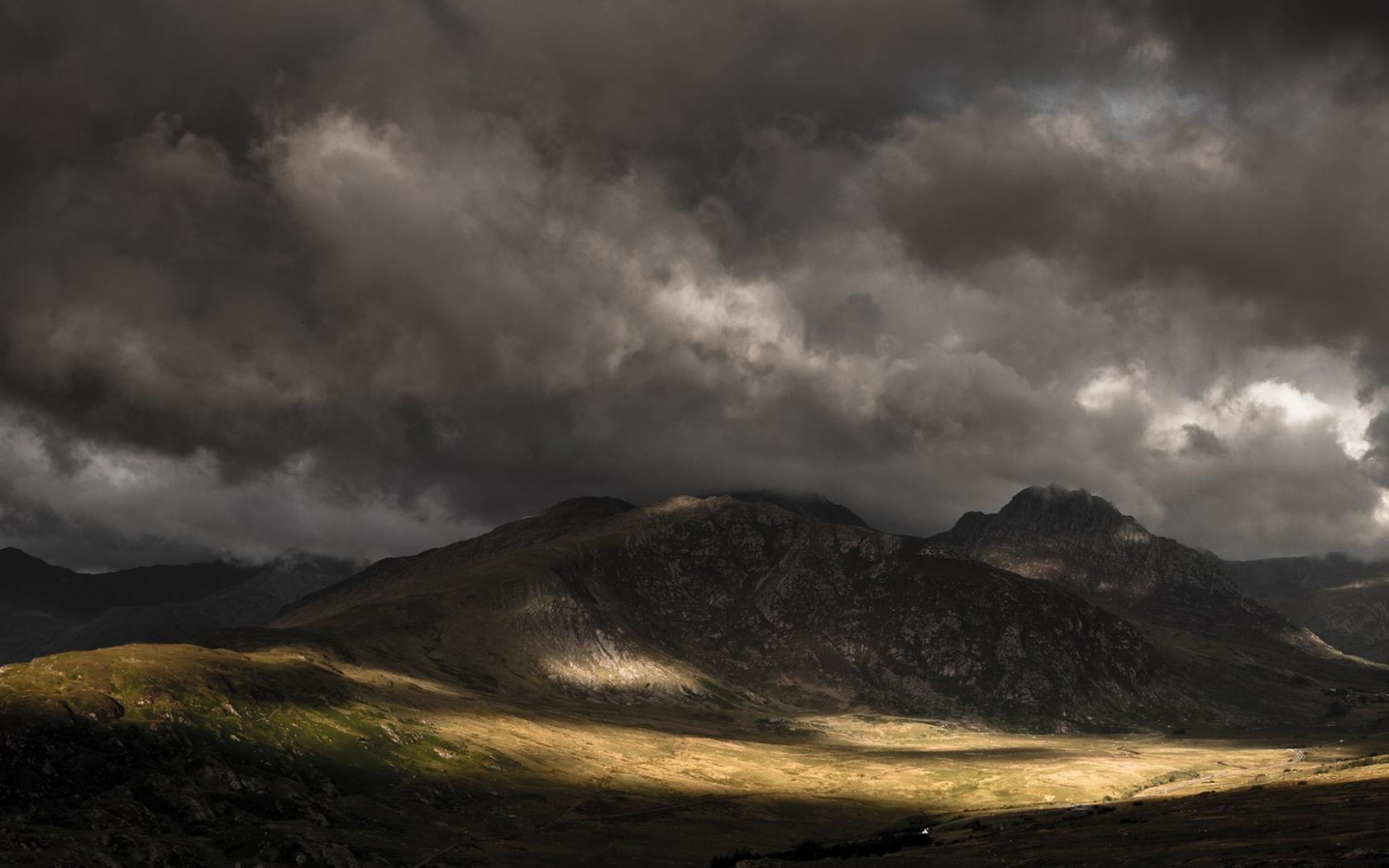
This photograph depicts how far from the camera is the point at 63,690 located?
19800cm

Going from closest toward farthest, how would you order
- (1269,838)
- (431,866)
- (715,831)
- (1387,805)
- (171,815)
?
(1269,838), (1387,805), (431,866), (171,815), (715,831)

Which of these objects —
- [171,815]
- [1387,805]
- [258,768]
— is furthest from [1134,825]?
[258,768]

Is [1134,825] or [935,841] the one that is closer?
[1134,825]

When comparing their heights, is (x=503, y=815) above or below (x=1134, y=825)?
below

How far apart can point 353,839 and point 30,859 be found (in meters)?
55.3

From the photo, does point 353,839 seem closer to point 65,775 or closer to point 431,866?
point 431,866

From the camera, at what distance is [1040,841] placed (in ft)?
356

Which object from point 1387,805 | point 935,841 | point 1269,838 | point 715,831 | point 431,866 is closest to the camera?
point 1269,838

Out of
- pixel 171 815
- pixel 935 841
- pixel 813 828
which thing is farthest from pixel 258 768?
pixel 935 841

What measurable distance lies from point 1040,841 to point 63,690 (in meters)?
199

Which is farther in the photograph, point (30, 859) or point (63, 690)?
point (63, 690)

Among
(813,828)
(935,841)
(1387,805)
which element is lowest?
(813,828)

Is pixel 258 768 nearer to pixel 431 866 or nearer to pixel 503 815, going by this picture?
pixel 503 815

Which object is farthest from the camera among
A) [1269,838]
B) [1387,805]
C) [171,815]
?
[171,815]
